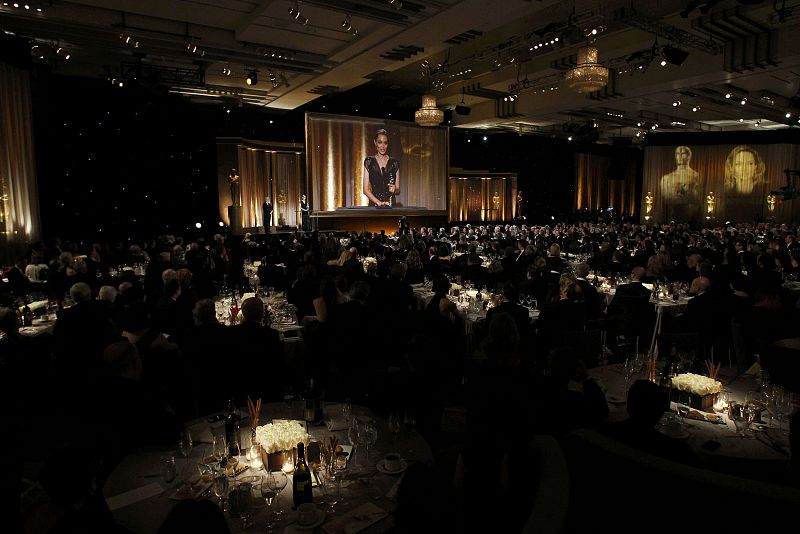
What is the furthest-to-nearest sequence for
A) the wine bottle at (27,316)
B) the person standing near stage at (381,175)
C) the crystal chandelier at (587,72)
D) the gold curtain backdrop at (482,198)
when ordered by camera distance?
the gold curtain backdrop at (482,198) → the person standing near stage at (381,175) → the crystal chandelier at (587,72) → the wine bottle at (27,316)

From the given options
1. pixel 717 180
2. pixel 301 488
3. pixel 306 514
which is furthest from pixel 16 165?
pixel 717 180

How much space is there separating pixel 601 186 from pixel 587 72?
81.7 ft

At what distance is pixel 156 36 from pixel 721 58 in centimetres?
1268

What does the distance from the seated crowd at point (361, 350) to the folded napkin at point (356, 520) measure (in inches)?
17.6

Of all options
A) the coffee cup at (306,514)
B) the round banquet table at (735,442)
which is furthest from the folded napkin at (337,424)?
the round banquet table at (735,442)

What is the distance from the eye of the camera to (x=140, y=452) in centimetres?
290

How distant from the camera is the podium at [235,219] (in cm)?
1859

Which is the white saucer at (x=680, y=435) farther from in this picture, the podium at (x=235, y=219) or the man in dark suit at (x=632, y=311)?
the podium at (x=235, y=219)

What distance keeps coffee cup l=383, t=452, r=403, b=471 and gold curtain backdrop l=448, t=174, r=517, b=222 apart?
24.0 metres

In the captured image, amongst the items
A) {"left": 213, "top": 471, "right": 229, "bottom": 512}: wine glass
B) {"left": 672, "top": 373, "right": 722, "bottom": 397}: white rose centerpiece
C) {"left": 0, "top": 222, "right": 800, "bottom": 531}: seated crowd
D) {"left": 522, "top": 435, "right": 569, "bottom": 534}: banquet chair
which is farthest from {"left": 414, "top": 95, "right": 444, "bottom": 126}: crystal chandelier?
{"left": 213, "top": 471, "right": 229, "bottom": 512}: wine glass

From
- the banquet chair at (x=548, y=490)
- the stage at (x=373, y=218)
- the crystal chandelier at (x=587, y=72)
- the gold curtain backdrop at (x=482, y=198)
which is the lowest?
the banquet chair at (x=548, y=490)

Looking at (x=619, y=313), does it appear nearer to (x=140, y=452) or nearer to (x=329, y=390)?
(x=329, y=390)

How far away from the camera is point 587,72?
970cm

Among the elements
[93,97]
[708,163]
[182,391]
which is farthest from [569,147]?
[182,391]
